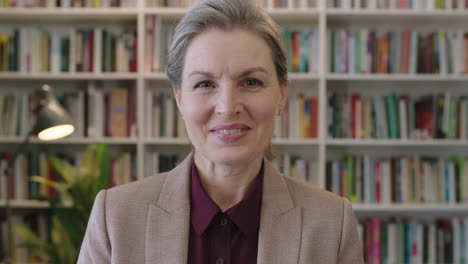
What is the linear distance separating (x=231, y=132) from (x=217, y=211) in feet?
0.64

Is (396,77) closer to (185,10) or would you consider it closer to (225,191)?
(185,10)

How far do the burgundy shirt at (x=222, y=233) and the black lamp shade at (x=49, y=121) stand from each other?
1.53 metres

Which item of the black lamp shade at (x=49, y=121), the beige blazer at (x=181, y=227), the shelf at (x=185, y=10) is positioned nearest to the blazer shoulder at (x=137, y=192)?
the beige blazer at (x=181, y=227)

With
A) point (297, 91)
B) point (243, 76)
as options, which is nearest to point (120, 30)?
point (297, 91)

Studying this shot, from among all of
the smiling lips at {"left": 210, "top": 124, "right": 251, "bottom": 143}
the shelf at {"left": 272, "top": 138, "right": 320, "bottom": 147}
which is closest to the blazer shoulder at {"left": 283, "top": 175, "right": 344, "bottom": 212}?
the smiling lips at {"left": 210, "top": 124, "right": 251, "bottom": 143}

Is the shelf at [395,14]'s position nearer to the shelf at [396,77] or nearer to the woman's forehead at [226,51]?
the shelf at [396,77]

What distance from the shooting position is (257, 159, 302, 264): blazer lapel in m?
1.12

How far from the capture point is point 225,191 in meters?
1.20

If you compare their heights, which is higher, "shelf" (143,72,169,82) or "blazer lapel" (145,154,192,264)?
"shelf" (143,72,169,82)

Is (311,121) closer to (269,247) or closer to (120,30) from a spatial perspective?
(120,30)

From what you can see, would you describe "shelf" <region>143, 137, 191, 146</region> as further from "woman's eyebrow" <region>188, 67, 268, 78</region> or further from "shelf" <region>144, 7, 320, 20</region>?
"woman's eyebrow" <region>188, 67, 268, 78</region>

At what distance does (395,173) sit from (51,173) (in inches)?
84.7

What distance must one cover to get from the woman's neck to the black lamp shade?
1500 millimetres

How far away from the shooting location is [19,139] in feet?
10.3
